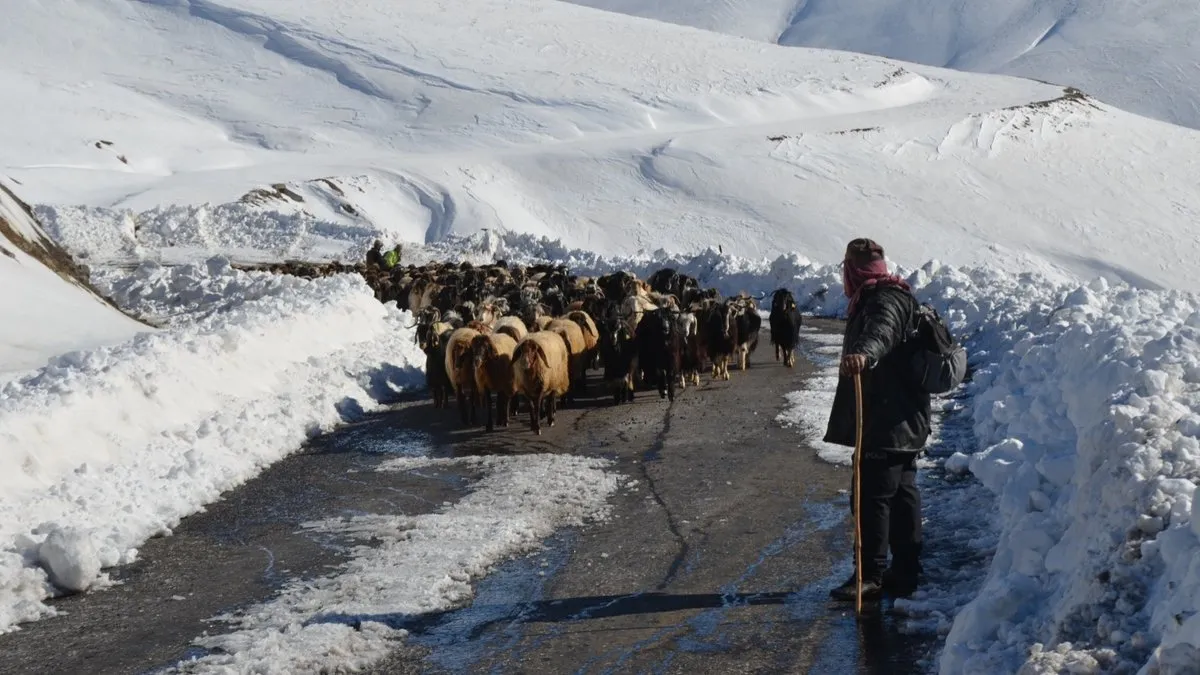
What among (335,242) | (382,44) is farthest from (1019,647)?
(382,44)

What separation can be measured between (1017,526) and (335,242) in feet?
163

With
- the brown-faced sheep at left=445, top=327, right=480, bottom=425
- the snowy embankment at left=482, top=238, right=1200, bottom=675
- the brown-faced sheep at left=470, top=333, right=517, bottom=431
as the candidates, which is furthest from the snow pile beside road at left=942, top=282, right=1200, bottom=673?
the brown-faced sheep at left=445, top=327, right=480, bottom=425

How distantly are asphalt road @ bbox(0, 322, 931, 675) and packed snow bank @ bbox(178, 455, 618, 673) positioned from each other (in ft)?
0.62

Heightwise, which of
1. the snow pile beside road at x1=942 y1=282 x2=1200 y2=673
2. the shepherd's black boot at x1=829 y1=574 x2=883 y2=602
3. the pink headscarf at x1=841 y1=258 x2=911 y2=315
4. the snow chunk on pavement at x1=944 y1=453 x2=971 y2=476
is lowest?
the shepherd's black boot at x1=829 y1=574 x2=883 y2=602

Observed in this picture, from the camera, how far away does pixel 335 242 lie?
54125mm

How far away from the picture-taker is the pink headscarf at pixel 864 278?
23.9 ft

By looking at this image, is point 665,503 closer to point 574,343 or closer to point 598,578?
point 598,578

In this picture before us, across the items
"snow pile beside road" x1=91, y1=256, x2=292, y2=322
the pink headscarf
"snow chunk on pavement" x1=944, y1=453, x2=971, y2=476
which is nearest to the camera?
the pink headscarf

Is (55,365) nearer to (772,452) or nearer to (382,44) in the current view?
(772,452)

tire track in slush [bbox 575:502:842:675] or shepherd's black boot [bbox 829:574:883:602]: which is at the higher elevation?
shepherd's black boot [bbox 829:574:883:602]

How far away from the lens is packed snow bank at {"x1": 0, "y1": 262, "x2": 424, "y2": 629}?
8.70 meters

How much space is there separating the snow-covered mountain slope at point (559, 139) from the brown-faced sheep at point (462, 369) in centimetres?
3671

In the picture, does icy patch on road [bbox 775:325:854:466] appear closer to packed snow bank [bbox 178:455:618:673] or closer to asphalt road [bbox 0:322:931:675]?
asphalt road [bbox 0:322:931:675]

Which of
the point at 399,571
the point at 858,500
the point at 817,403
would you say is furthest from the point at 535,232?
the point at 858,500
